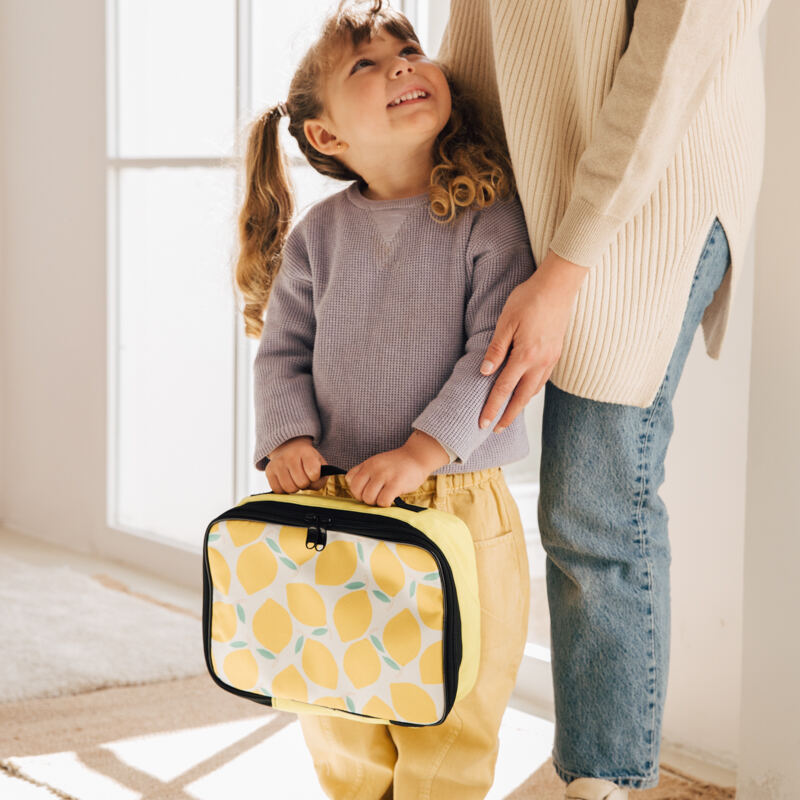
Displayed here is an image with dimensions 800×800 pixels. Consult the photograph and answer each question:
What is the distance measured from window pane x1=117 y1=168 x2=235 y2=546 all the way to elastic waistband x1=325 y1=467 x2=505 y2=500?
1295 millimetres

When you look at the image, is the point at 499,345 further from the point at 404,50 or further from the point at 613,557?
the point at 404,50

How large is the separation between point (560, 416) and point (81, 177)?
2114mm

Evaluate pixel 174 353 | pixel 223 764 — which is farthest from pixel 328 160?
pixel 174 353

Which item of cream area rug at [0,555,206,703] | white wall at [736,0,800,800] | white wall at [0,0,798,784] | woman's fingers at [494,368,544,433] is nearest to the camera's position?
woman's fingers at [494,368,544,433]

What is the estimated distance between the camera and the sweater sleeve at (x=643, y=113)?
98 cm

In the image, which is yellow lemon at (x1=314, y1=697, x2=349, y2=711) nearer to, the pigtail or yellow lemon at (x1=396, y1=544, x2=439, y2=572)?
yellow lemon at (x1=396, y1=544, x2=439, y2=572)

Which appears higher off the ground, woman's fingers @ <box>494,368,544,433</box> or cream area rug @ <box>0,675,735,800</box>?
woman's fingers @ <box>494,368,544,433</box>

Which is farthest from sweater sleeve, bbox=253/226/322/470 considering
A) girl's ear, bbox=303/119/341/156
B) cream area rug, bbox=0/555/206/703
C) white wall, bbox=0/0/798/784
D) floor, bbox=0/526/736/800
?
white wall, bbox=0/0/798/784

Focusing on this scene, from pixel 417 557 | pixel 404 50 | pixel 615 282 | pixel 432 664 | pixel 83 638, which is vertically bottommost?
pixel 83 638

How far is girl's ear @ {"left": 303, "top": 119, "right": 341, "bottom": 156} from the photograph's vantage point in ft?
4.17

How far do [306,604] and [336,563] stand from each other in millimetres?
60

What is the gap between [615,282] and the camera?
1.08 metres

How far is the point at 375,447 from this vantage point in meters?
1.19

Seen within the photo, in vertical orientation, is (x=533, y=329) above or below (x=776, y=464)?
above
